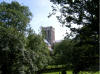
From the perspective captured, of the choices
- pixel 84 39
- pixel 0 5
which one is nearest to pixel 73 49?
pixel 84 39

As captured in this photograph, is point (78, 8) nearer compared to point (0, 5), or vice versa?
point (78, 8)

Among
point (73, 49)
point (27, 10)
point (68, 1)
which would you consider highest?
point (27, 10)

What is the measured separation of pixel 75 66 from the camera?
5.29 m

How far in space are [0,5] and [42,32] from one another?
8399mm

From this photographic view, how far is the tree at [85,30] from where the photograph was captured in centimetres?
479

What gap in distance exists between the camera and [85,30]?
5.12 meters

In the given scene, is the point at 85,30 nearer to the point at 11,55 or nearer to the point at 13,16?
the point at 11,55

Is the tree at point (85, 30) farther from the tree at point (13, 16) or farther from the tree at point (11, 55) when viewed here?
the tree at point (13, 16)

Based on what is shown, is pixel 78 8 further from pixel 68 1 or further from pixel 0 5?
pixel 0 5

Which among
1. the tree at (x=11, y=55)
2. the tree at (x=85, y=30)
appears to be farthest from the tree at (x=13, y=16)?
the tree at (x=85, y=30)

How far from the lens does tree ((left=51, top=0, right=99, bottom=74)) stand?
479 centimetres

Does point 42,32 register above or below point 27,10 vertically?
below

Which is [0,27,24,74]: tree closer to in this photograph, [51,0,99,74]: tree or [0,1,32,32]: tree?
[0,1,32,32]: tree

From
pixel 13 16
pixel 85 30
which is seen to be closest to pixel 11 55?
pixel 13 16
